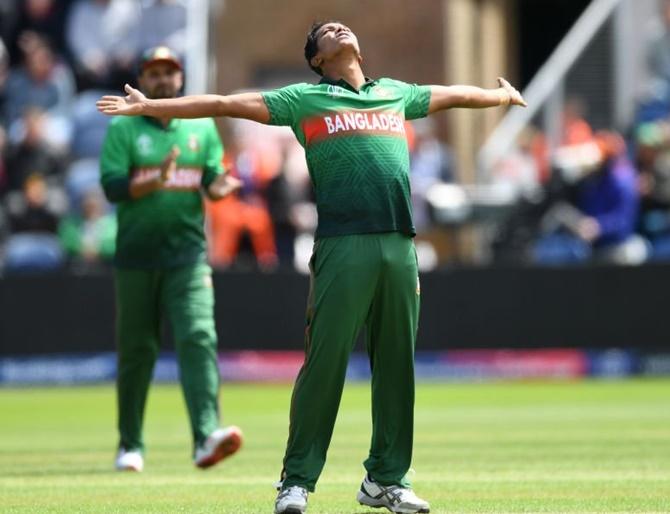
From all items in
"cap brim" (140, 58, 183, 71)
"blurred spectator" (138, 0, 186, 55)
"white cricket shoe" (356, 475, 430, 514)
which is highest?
"blurred spectator" (138, 0, 186, 55)

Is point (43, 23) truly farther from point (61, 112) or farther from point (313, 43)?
point (313, 43)

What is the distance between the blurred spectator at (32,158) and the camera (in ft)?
77.9

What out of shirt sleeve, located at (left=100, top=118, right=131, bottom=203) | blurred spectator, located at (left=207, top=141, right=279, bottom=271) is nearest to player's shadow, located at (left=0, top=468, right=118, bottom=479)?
shirt sleeve, located at (left=100, top=118, right=131, bottom=203)

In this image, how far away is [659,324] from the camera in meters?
20.8

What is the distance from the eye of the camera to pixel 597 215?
2103 cm

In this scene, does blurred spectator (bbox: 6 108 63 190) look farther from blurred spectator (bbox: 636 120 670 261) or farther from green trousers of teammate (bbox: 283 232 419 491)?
green trousers of teammate (bbox: 283 232 419 491)

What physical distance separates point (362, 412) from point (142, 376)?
5376 millimetres

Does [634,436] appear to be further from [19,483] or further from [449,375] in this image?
[449,375]

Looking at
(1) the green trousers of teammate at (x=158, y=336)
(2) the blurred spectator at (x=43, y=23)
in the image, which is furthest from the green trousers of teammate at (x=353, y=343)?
(2) the blurred spectator at (x=43, y=23)

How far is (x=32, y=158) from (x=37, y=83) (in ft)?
4.69

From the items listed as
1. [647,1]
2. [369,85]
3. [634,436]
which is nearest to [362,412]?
[634,436]

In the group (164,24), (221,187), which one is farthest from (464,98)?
(164,24)

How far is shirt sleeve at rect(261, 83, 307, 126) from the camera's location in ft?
25.1

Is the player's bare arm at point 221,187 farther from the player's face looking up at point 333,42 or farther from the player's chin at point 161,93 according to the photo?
the player's face looking up at point 333,42
